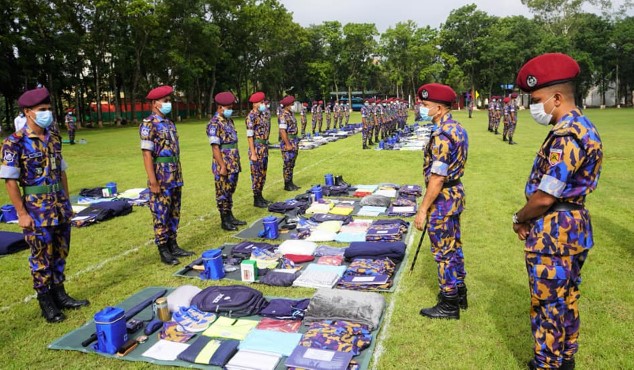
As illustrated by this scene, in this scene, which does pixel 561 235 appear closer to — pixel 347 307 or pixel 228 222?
pixel 347 307

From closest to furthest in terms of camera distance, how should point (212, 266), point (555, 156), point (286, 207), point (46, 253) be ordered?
1. point (555, 156)
2. point (46, 253)
3. point (212, 266)
4. point (286, 207)

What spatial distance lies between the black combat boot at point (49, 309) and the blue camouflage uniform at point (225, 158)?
334cm

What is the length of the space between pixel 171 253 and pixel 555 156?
208 inches

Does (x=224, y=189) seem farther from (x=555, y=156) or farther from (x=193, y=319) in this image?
(x=555, y=156)

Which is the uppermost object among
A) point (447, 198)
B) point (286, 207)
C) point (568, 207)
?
point (568, 207)

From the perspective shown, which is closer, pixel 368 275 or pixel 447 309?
pixel 447 309

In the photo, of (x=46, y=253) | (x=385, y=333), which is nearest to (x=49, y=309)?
(x=46, y=253)

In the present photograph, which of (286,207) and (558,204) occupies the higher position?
(558,204)

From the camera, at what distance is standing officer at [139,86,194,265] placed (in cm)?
577

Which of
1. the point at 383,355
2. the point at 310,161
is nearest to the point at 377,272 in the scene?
the point at 383,355

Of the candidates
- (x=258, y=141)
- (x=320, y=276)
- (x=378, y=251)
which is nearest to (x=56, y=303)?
(x=320, y=276)

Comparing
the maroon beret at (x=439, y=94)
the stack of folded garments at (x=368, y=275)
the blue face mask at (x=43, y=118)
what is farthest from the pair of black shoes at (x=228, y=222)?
the maroon beret at (x=439, y=94)

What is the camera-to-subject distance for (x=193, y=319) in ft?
14.2

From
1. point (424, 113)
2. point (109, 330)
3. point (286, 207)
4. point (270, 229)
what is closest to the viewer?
point (109, 330)
